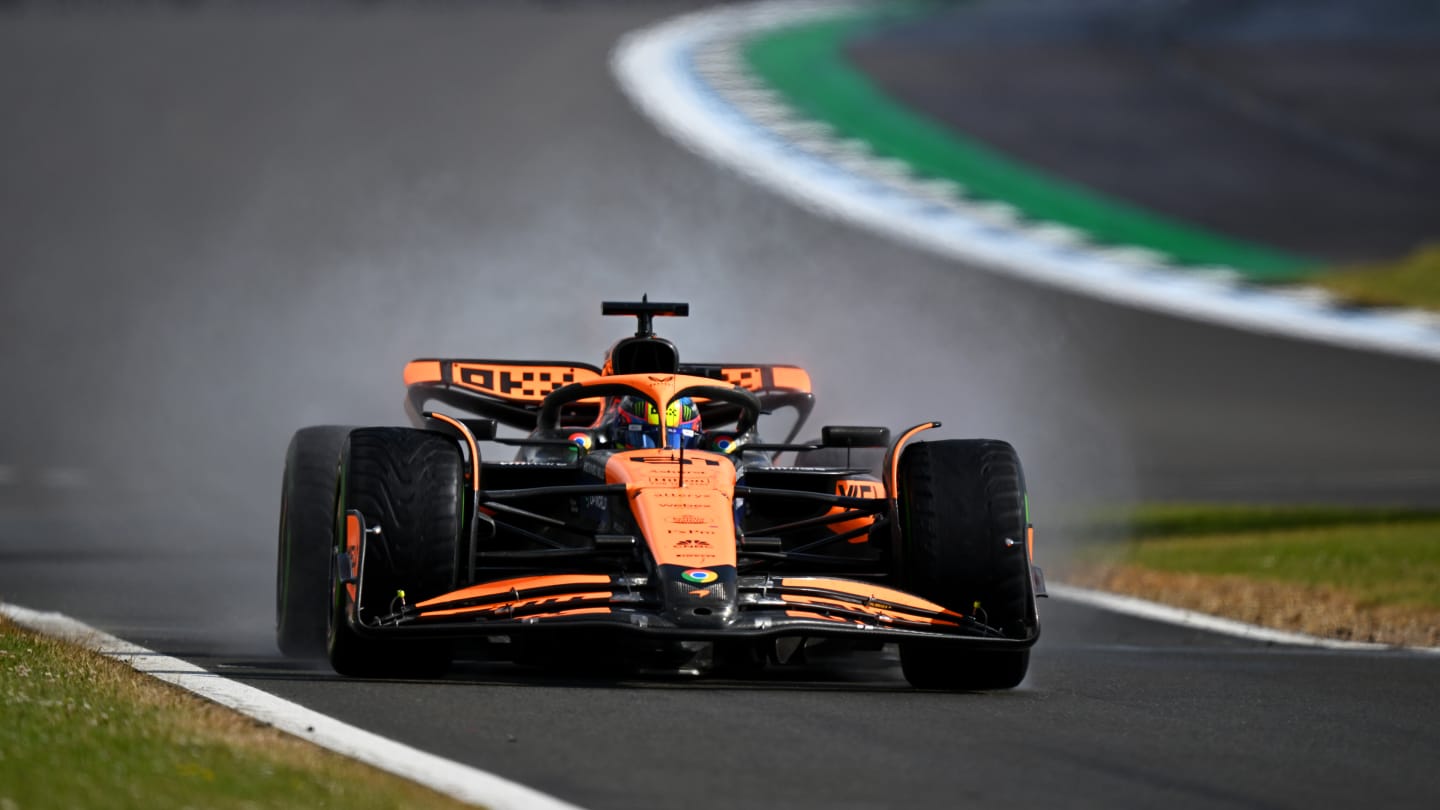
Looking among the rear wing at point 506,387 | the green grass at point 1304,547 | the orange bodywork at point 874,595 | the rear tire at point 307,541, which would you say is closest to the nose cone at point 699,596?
the orange bodywork at point 874,595

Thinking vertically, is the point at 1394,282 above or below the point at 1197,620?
above

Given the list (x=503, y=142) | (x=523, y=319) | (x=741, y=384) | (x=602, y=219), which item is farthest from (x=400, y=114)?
(x=741, y=384)

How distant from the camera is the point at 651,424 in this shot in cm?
1047

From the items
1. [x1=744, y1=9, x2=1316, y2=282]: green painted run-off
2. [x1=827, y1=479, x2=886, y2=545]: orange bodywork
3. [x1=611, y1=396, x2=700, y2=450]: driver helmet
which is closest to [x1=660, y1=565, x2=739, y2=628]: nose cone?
[x1=611, y1=396, x2=700, y2=450]: driver helmet

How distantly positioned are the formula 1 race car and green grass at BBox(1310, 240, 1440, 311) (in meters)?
20.1

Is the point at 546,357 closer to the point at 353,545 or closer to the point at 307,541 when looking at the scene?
the point at 307,541

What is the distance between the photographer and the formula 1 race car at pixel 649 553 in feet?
28.8

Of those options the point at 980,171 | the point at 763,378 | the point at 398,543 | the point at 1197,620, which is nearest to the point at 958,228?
the point at 980,171

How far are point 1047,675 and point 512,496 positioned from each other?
2.38 m

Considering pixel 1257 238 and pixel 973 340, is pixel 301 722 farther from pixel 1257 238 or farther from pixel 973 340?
pixel 1257 238

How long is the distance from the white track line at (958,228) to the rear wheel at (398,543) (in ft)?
61.6

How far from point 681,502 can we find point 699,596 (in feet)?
2.26

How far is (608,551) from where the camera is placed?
9445 mm

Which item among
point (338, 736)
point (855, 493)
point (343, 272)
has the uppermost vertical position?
point (343, 272)
